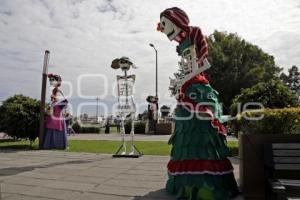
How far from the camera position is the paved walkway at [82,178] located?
19.8 ft

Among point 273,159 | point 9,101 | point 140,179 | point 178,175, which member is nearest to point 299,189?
point 273,159

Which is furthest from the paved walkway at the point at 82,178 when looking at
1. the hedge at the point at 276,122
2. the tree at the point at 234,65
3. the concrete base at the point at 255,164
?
the tree at the point at 234,65

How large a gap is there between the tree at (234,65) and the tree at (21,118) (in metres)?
24.8

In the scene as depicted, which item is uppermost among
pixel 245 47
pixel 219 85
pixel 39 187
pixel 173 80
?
pixel 245 47

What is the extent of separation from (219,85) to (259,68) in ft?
16.7

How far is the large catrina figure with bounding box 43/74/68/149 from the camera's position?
551 inches

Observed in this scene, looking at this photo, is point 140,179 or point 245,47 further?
point 245,47

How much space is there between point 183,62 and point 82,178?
3453 mm

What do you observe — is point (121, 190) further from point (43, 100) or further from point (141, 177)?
point (43, 100)

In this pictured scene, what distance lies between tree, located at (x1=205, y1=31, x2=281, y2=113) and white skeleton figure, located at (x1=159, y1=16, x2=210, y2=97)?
100 ft

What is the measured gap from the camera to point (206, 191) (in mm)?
5359

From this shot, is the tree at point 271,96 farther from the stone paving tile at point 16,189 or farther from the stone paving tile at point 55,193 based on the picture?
the stone paving tile at point 16,189

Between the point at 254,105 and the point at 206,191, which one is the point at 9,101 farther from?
the point at 206,191

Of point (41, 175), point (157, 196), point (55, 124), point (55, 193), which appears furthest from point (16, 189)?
point (55, 124)
